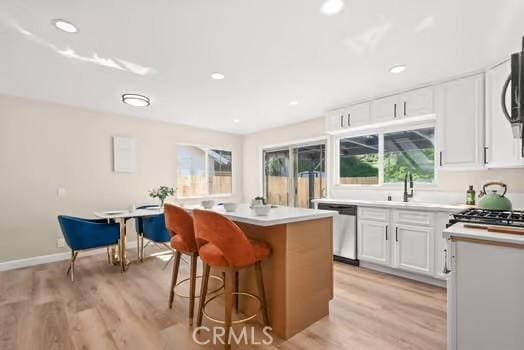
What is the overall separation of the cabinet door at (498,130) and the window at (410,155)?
762 millimetres

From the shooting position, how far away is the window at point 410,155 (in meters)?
3.48

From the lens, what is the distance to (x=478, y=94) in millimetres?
2785

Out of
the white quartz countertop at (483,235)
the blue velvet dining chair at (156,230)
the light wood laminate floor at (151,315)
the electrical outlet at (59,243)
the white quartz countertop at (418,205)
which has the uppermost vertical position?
the white quartz countertop at (483,235)

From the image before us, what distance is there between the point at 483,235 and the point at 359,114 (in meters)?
2.78

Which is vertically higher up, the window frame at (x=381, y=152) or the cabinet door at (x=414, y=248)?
the window frame at (x=381, y=152)

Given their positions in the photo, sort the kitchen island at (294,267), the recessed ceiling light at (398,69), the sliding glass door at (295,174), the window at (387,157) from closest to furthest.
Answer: the kitchen island at (294,267)
the recessed ceiling light at (398,69)
the window at (387,157)
the sliding glass door at (295,174)

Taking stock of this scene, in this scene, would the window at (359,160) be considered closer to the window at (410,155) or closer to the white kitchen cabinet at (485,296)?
the window at (410,155)

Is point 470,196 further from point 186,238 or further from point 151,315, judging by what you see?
point 151,315

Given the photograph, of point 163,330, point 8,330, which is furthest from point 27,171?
point 163,330

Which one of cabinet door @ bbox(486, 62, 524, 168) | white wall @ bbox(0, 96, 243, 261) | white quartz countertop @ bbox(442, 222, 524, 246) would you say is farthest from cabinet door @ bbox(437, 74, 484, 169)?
white wall @ bbox(0, 96, 243, 261)

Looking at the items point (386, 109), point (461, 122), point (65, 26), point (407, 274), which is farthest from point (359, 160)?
point (65, 26)

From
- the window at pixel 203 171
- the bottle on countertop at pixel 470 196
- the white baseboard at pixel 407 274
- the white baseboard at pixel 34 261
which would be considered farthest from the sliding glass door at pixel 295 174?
the white baseboard at pixel 34 261

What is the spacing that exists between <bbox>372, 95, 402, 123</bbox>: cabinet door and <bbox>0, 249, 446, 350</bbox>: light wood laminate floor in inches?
82.1

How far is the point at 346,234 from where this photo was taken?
144 inches
